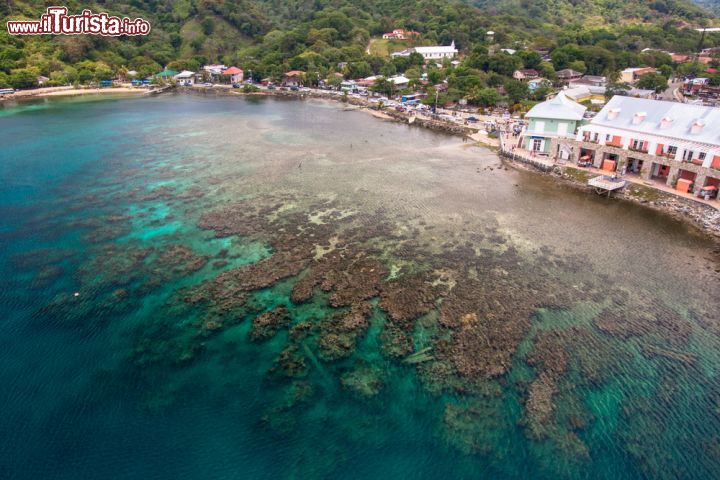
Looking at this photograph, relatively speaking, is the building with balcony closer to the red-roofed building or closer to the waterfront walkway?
the waterfront walkway

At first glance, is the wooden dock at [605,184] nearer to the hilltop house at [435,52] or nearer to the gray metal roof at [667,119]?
the gray metal roof at [667,119]

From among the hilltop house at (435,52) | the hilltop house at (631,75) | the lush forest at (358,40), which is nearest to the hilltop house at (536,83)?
the lush forest at (358,40)

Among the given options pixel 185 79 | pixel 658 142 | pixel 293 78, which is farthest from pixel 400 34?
pixel 658 142

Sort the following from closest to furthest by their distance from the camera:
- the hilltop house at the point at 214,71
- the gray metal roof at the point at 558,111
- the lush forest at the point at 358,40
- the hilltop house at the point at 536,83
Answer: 1. the gray metal roof at the point at 558,111
2. the hilltop house at the point at 536,83
3. the lush forest at the point at 358,40
4. the hilltop house at the point at 214,71

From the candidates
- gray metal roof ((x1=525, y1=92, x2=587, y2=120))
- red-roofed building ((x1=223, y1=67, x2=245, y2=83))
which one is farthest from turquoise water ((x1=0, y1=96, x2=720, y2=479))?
red-roofed building ((x1=223, y1=67, x2=245, y2=83))

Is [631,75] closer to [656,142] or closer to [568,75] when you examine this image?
[568,75]

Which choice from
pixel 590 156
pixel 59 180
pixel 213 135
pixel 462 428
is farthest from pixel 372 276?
pixel 213 135

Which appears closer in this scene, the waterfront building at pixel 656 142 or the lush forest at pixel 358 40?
the waterfront building at pixel 656 142
